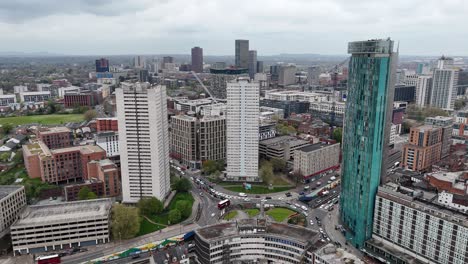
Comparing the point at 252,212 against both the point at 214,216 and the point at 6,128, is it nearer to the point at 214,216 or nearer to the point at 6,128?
the point at 214,216

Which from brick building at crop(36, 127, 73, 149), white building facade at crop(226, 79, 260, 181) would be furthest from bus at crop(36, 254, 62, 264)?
brick building at crop(36, 127, 73, 149)

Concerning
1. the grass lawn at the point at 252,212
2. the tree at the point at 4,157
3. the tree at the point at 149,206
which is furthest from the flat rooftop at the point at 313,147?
the tree at the point at 4,157

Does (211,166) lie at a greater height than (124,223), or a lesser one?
greater

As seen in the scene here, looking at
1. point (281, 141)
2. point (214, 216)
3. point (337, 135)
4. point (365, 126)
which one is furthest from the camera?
point (337, 135)

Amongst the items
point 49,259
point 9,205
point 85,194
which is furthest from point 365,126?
point 9,205

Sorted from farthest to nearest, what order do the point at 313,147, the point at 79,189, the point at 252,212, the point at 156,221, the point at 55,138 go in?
the point at 55,138
the point at 313,147
the point at 79,189
the point at 252,212
the point at 156,221

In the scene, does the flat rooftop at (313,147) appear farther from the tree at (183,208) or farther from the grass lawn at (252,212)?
the tree at (183,208)

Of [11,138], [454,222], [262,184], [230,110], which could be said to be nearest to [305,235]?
[454,222]
